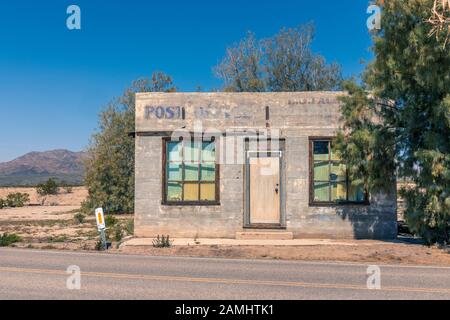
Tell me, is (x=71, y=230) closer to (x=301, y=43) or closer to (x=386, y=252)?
(x=386, y=252)

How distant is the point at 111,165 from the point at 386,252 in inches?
808

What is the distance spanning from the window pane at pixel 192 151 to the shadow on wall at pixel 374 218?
4903 millimetres

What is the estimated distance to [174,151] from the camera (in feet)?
53.5

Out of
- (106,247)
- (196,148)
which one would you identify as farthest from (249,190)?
(106,247)

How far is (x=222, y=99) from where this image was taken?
635 inches

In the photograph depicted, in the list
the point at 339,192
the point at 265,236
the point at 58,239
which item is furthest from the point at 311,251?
the point at 58,239

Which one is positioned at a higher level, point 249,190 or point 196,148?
point 196,148

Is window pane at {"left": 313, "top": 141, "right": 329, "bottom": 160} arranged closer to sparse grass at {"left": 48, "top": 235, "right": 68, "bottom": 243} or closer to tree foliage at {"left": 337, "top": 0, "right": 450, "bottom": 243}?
tree foliage at {"left": 337, "top": 0, "right": 450, "bottom": 243}

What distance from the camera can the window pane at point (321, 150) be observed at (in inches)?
626

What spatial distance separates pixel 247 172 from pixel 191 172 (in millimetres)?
1829

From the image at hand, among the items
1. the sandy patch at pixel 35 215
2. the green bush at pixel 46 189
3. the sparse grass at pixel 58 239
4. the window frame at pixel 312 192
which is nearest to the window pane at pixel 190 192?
the window frame at pixel 312 192

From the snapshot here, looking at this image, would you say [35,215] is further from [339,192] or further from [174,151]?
[339,192]
